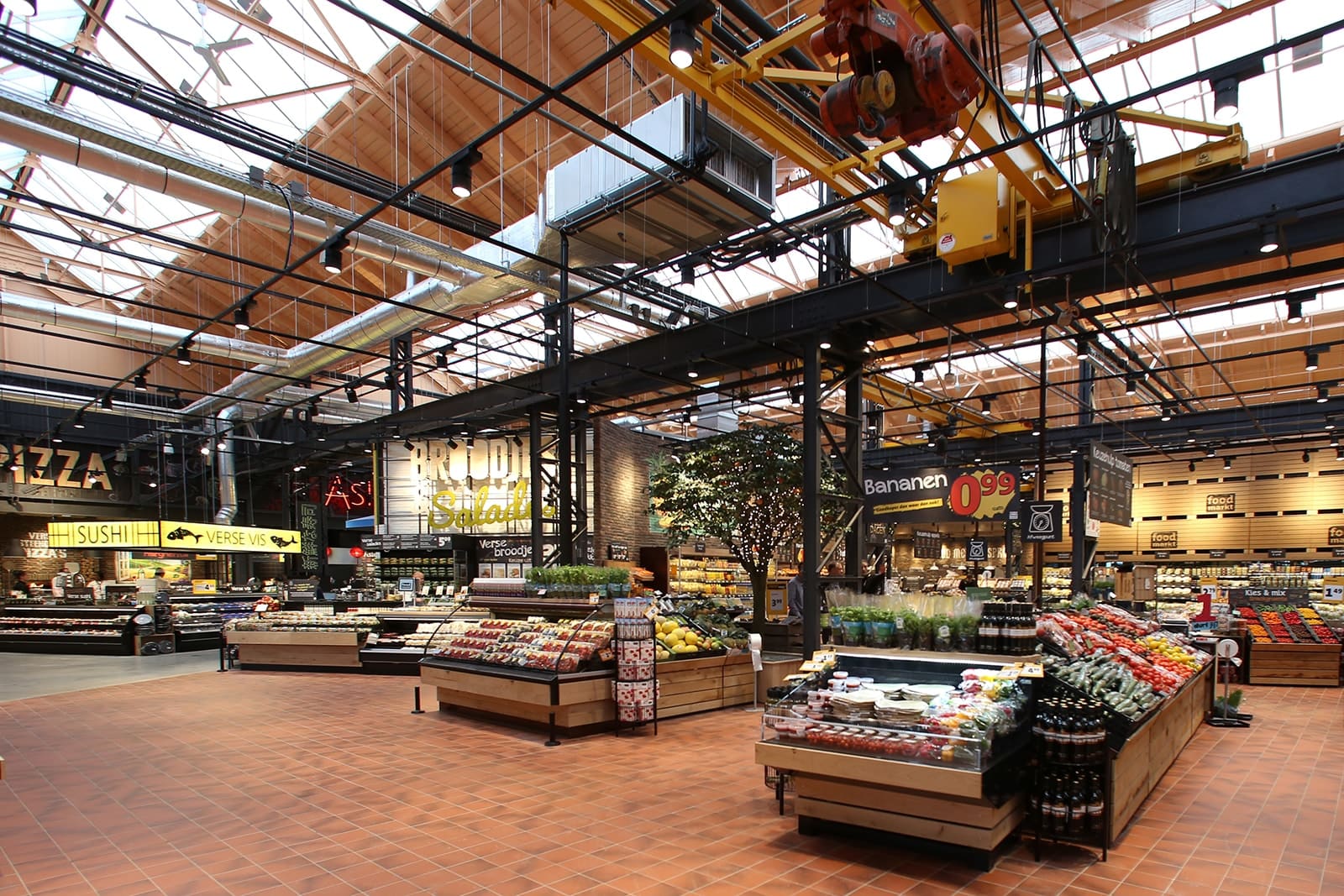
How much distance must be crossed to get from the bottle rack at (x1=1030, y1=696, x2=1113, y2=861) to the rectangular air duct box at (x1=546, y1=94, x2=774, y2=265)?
5.33 meters

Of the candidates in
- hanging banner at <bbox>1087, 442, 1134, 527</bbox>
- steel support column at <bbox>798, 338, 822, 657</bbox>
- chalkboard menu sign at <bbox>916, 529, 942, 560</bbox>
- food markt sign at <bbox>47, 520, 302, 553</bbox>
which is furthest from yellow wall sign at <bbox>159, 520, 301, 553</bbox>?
hanging banner at <bbox>1087, 442, 1134, 527</bbox>

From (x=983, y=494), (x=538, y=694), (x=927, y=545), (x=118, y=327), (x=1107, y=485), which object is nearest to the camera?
(x=538, y=694)

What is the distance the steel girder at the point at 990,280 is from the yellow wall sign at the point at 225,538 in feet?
31.6

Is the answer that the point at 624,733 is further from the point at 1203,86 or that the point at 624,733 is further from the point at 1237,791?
the point at 1203,86

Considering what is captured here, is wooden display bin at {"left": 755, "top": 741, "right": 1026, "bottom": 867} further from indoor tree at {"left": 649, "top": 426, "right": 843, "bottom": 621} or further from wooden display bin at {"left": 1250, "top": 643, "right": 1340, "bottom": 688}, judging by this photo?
wooden display bin at {"left": 1250, "top": 643, "right": 1340, "bottom": 688}

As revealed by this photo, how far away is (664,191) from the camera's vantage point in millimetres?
8039

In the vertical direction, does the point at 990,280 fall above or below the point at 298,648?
above

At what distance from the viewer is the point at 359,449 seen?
1867 cm

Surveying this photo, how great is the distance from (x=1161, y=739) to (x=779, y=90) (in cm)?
561

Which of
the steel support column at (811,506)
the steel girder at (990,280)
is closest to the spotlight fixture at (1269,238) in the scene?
the steel girder at (990,280)

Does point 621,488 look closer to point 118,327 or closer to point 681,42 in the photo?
point 118,327

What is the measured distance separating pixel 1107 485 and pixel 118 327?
16551mm

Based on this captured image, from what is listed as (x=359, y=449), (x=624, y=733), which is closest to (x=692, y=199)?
(x=624, y=733)

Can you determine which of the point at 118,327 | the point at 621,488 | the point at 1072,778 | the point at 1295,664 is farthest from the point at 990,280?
the point at 118,327
